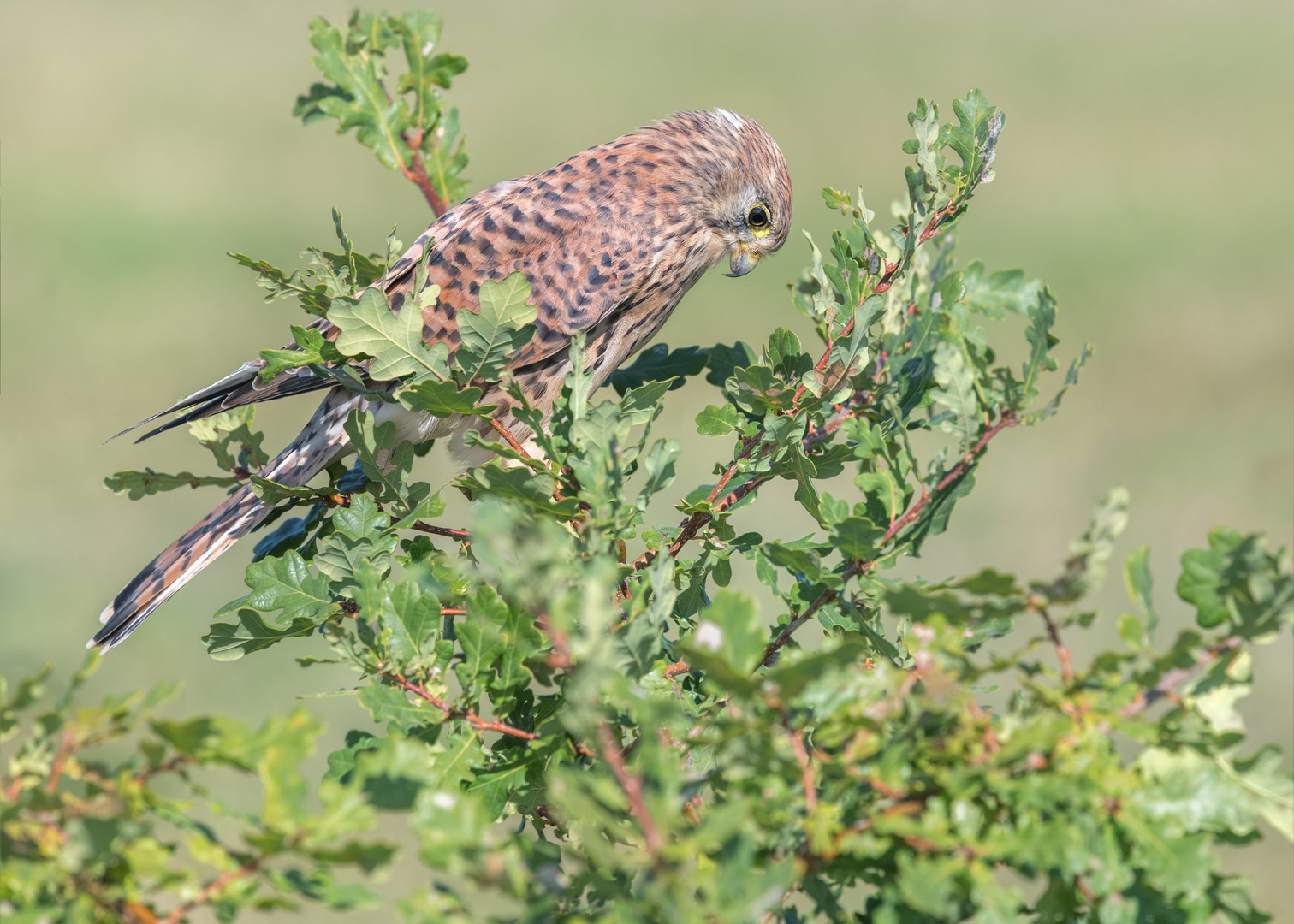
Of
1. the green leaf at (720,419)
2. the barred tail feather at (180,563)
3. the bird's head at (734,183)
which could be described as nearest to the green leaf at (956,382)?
the green leaf at (720,419)

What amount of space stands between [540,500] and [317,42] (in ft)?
5.87

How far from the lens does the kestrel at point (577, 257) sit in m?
2.94

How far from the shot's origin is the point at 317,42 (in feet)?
8.91

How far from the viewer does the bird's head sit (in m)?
3.65

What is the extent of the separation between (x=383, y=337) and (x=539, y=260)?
5.95 ft

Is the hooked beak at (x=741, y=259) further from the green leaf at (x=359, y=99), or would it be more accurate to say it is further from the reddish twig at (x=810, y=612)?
the reddish twig at (x=810, y=612)

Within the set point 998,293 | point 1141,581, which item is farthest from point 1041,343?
point 998,293

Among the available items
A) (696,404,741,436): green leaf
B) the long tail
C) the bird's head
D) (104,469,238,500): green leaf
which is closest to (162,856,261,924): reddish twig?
(696,404,741,436): green leaf

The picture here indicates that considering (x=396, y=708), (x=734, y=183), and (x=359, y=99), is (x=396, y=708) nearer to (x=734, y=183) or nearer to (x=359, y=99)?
(x=359, y=99)

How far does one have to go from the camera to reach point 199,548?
287 centimetres

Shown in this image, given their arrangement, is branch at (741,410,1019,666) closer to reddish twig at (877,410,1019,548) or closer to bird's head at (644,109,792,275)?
reddish twig at (877,410,1019,548)

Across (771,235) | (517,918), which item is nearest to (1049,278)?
(771,235)

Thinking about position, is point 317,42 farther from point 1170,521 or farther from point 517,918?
point 1170,521

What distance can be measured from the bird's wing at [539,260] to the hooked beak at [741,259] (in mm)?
504
